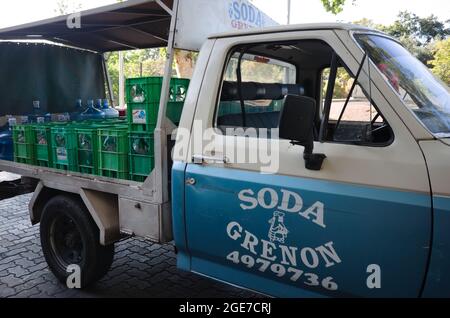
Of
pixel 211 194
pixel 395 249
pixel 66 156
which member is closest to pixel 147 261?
pixel 66 156

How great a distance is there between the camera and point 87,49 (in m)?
5.38

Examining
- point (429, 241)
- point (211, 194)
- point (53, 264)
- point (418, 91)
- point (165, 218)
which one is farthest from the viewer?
point (53, 264)

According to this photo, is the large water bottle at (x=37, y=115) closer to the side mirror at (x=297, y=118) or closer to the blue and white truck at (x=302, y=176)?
the blue and white truck at (x=302, y=176)

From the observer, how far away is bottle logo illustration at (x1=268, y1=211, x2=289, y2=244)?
2232mm

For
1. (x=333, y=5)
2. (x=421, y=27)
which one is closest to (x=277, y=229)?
(x=333, y=5)

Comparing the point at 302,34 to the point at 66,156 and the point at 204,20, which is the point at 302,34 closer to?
the point at 204,20

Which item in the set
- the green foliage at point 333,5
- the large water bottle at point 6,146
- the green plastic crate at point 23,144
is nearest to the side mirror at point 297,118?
the green plastic crate at point 23,144

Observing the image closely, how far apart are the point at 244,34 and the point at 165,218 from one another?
139 cm

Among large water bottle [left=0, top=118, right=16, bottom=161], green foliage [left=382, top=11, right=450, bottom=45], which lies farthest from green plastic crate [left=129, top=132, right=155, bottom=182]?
green foliage [left=382, top=11, right=450, bottom=45]

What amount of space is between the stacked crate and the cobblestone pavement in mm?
1262

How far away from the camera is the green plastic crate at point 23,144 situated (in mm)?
3762

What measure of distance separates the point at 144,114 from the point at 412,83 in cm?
180

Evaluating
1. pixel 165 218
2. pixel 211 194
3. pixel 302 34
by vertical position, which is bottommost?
pixel 165 218

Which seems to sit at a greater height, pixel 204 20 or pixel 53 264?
pixel 204 20
